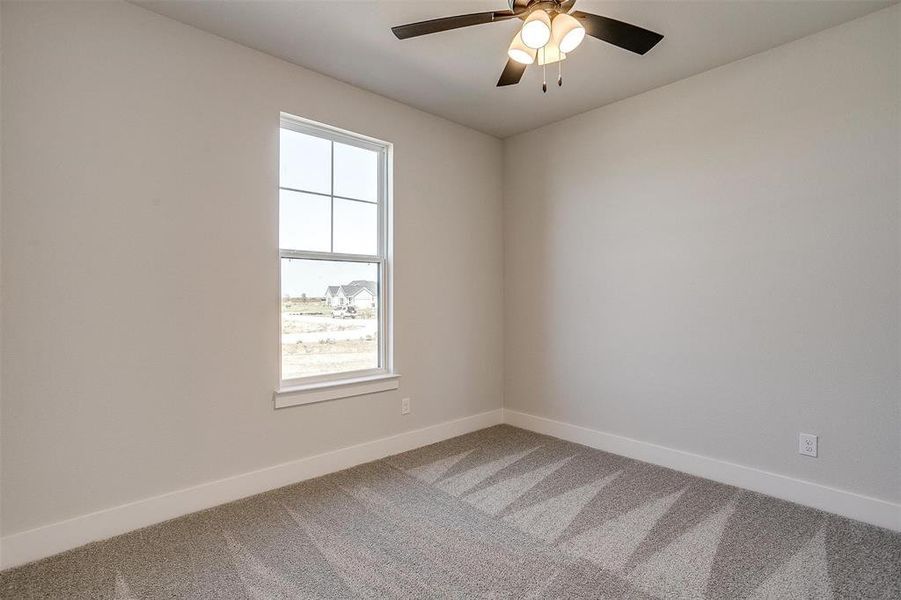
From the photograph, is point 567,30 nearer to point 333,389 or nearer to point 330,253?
point 330,253

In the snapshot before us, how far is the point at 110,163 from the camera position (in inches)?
87.4

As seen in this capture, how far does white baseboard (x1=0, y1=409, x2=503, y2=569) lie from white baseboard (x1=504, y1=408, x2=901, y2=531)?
1.19m

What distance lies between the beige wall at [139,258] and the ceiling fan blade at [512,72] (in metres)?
1.22

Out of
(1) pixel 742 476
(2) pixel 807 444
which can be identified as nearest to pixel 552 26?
(2) pixel 807 444

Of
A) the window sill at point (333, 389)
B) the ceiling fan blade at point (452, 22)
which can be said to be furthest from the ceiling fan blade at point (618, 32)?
the window sill at point (333, 389)

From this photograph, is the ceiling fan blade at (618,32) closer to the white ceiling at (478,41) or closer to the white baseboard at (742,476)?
the white ceiling at (478,41)

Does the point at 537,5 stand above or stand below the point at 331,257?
above

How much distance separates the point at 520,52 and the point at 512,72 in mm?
244

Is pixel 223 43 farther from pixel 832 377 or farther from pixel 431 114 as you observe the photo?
pixel 832 377

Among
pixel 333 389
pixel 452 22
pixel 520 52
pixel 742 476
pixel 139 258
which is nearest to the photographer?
pixel 452 22

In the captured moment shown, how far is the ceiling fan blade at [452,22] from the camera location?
183 cm

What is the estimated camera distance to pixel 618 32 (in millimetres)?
1915

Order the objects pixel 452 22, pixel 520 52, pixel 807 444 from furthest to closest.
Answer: pixel 807 444 → pixel 520 52 → pixel 452 22

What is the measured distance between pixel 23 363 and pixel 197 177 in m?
1.19
